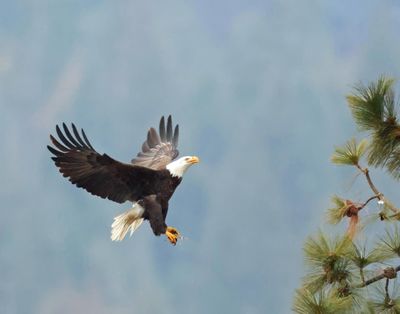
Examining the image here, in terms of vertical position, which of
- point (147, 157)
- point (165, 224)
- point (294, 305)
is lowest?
point (294, 305)

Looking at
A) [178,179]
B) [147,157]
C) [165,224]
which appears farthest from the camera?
[147,157]

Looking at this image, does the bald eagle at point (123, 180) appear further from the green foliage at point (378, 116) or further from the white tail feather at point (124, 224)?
the green foliage at point (378, 116)

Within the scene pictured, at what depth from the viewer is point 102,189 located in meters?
7.18

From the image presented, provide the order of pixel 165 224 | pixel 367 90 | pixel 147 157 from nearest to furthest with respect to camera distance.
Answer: pixel 367 90 < pixel 165 224 < pixel 147 157

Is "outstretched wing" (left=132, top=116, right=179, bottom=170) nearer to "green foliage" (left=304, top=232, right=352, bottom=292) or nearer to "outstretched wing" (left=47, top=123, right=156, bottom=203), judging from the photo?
"outstretched wing" (left=47, top=123, right=156, bottom=203)

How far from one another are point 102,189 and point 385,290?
9.45 feet

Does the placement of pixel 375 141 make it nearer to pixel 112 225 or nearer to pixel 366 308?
pixel 366 308

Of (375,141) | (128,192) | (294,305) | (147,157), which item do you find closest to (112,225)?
(128,192)

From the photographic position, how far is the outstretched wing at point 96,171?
22.9 feet

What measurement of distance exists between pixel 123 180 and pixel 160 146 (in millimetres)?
1793

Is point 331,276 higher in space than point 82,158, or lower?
lower

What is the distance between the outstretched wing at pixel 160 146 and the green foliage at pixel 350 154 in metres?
3.10

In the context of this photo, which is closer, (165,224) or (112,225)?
(165,224)

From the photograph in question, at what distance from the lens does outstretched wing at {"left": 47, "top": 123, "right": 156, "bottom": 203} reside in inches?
275
